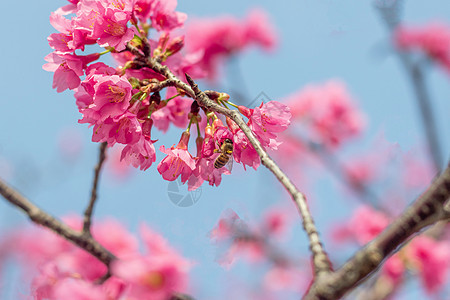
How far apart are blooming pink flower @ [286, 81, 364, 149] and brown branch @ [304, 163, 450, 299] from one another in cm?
390

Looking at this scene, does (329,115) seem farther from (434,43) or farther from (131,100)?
(131,100)

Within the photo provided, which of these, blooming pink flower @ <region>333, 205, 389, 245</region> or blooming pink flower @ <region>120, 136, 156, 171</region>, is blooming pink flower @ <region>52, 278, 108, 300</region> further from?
blooming pink flower @ <region>333, 205, 389, 245</region>

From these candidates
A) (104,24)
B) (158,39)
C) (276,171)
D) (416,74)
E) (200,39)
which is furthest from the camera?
(200,39)

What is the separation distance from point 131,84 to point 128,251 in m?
1.33

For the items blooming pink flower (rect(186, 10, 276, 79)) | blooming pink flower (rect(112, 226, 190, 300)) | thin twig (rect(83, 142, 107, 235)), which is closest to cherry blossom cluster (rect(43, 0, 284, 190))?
thin twig (rect(83, 142, 107, 235))

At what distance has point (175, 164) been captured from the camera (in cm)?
118

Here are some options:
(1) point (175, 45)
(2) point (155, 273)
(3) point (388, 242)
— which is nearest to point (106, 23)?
(1) point (175, 45)

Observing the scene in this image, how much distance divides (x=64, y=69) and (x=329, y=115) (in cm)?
404

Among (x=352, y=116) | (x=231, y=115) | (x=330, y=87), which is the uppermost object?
(x=330, y=87)

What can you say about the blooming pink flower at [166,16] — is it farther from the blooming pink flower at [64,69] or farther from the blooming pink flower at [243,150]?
the blooming pink flower at [243,150]

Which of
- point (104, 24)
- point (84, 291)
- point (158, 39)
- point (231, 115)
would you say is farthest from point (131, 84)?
point (84, 291)

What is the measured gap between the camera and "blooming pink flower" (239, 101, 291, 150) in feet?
3.63

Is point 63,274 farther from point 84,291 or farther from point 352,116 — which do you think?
point 352,116

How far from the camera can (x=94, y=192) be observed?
166 centimetres
